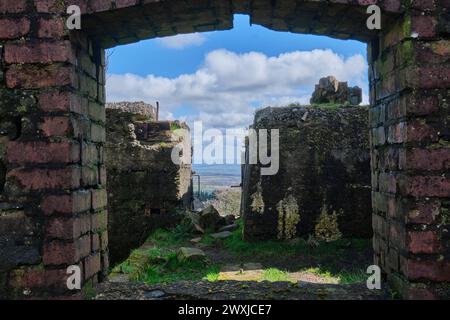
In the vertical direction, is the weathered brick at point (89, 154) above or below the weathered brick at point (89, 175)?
above

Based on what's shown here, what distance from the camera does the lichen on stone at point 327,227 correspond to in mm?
8078

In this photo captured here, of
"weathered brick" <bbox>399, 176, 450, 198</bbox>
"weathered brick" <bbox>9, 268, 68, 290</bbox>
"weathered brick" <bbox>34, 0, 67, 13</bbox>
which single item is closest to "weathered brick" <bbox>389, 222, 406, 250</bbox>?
"weathered brick" <bbox>399, 176, 450, 198</bbox>

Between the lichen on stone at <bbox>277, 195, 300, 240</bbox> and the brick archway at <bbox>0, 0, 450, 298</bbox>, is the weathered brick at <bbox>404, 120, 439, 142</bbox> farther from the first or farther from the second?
the lichen on stone at <bbox>277, 195, 300, 240</bbox>

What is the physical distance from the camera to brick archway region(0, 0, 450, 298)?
2887 mm

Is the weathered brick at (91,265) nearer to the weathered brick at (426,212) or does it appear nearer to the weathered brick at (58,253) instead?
the weathered brick at (58,253)

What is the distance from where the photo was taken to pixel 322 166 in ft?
26.9

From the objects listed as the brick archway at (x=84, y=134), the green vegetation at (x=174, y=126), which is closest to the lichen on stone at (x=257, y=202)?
the green vegetation at (x=174, y=126)

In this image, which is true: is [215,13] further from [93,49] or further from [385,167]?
[385,167]

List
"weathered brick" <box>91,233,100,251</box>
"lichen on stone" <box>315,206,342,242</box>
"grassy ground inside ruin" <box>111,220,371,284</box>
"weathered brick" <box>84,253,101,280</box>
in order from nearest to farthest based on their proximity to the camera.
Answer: "weathered brick" <box>84,253,101,280</box> → "weathered brick" <box>91,233,100,251</box> → "grassy ground inside ruin" <box>111,220,371,284</box> → "lichen on stone" <box>315,206,342,242</box>

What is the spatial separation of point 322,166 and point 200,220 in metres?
2.59

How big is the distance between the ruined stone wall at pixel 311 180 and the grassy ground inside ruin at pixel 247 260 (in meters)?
0.33

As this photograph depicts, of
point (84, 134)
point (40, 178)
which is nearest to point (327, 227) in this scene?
point (84, 134)

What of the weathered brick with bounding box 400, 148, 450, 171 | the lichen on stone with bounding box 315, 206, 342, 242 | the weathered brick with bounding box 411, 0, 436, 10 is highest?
the weathered brick with bounding box 411, 0, 436, 10
